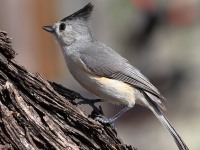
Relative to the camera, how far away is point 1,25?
29.9ft

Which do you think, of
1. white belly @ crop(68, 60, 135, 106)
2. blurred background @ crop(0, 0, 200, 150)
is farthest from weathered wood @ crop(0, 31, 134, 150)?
blurred background @ crop(0, 0, 200, 150)

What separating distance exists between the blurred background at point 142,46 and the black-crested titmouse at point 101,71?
3.40 metres

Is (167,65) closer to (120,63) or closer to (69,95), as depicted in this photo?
(120,63)

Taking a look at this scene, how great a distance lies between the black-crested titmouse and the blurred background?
3.40m

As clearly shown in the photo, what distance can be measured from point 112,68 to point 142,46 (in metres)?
5.90

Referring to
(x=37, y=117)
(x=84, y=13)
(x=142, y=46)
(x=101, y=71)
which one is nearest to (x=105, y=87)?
(x=101, y=71)

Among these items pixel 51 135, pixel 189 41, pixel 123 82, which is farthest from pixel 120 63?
pixel 189 41

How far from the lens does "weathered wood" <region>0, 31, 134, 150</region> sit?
4.11m

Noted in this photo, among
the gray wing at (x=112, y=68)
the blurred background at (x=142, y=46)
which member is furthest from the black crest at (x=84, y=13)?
the blurred background at (x=142, y=46)

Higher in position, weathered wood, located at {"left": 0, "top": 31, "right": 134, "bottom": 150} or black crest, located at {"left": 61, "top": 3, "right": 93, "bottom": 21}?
black crest, located at {"left": 61, "top": 3, "right": 93, "bottom": 21}

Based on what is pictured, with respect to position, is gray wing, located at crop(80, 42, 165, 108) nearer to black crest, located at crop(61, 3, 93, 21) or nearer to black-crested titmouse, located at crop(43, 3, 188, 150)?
black-crested titmouse, located at crop(43, 3, 188, 150)

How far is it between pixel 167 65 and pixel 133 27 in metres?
1.04

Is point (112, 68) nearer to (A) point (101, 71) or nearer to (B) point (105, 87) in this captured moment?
(A) point (101, 71)

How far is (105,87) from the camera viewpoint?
17.2 ft
